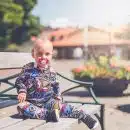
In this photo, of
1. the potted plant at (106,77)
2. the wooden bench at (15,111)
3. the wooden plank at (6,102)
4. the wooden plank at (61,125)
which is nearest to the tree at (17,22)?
the potted plant at (106,77)

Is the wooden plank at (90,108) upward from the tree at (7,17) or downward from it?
downward

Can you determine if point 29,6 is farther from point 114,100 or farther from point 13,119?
point 13,119

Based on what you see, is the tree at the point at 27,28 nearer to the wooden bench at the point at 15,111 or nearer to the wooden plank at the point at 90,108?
the wooden bench at the point at 15,111

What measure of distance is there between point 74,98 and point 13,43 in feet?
132

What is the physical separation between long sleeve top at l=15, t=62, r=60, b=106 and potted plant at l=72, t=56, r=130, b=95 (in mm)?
7010

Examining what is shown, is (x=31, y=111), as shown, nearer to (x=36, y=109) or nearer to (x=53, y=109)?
(x=36, y=109)

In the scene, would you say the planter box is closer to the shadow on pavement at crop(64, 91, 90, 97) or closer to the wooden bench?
the shadow on pavement at crop(64, 91, 90, 97)

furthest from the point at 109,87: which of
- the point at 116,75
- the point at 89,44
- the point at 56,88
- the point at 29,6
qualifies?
the point at 89,44

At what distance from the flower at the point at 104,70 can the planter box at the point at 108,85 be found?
8 centimetres

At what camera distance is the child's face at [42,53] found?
420 centimetres

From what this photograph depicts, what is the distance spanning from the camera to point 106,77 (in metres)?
11.2

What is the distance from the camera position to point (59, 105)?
4.21m

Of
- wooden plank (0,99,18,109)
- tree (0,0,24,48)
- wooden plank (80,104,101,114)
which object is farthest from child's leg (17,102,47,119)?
tree (0,0,24,48)

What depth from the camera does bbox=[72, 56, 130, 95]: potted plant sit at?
11.2 metres
